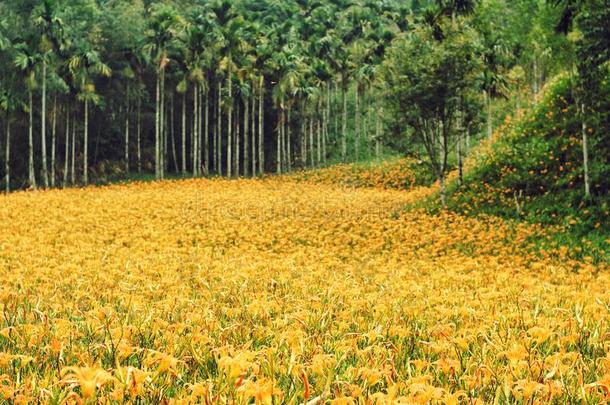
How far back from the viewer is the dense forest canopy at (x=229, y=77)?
69.7ft

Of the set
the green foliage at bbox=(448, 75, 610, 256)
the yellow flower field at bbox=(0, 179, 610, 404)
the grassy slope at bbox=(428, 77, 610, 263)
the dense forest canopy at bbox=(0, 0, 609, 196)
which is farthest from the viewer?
the dense forest canopy at bbox=(0, 0, 609, 196)

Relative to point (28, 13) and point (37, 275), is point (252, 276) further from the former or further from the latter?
point (28, 13)

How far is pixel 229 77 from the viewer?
41.2m

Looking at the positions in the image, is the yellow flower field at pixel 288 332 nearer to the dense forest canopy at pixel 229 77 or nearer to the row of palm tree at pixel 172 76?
the dense forest canopy at pixel 229 77

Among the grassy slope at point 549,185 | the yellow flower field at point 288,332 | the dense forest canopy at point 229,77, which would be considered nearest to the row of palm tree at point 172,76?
the dense forest canopy at point 229,77

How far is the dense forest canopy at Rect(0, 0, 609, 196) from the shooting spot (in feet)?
69.7

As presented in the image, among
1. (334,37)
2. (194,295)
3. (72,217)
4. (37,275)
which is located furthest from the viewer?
(334,37)

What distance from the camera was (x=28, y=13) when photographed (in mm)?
41062

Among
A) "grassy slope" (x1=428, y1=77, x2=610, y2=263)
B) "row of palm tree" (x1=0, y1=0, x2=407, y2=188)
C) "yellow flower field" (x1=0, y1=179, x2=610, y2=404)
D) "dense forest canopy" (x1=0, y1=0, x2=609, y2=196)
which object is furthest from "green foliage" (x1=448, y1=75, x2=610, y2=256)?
"row of palm tree" (x1=0, y1=0, x2=407, y2=188)

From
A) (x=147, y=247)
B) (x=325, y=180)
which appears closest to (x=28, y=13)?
(x=325, y=180)

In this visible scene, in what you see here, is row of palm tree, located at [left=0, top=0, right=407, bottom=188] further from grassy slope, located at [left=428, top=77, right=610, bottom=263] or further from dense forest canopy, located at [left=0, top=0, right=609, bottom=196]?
grassy slope, located at [left=428, top=77, right=610, bottom=263]

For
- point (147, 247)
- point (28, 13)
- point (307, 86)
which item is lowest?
point (147, 247)

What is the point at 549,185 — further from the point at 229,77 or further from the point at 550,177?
the point at 229,77

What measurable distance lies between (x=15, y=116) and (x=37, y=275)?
38256mm
